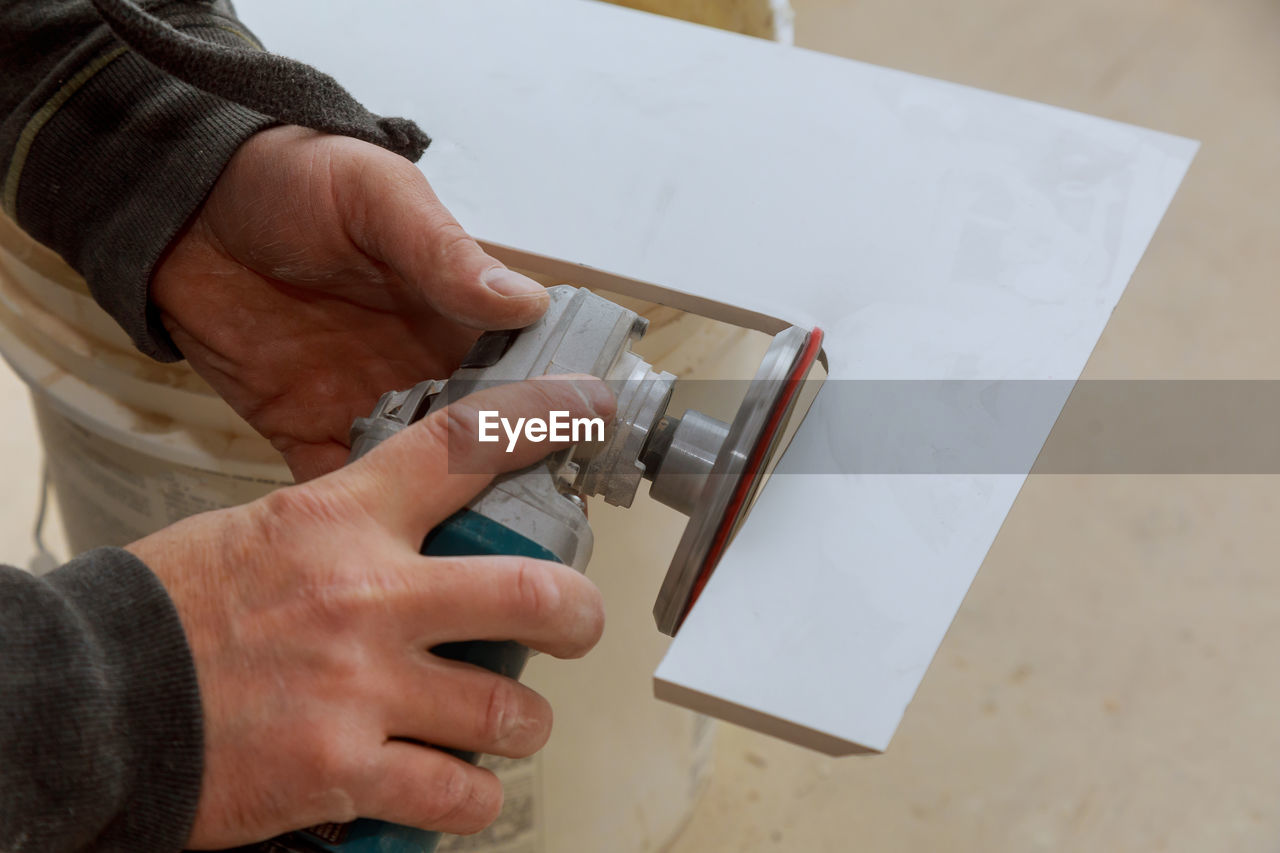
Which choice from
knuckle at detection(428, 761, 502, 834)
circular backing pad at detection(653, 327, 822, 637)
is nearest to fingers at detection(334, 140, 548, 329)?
circular backing pad at detection(653, 327, 822, 637)

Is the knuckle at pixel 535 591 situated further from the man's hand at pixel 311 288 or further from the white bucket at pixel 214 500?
the white bucket at pixel 214 500

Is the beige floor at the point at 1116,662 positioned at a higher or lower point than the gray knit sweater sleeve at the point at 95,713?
higher

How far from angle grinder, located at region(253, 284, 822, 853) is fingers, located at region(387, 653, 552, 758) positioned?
16mm

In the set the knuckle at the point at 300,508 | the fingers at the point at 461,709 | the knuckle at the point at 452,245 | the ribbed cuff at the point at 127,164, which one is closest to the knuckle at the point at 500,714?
the fingers at the point at 461,709

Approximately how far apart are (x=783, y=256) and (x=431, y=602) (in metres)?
0.30

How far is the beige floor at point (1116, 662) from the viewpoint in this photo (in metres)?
1.15

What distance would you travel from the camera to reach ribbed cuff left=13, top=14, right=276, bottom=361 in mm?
625

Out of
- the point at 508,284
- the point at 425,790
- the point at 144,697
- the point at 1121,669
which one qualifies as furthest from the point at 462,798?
the point at 1121,669

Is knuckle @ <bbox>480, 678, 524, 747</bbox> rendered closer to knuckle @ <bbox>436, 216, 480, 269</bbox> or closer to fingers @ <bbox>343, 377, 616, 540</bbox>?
fingers @ <bbox>343, 377, 616, 540</bbox>

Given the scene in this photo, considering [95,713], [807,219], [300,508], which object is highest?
[807,219]

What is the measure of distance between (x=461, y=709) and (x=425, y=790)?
41 millimetres

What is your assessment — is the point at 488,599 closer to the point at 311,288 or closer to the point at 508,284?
the point at 508,284

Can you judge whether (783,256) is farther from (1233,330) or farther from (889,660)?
(1233,330)

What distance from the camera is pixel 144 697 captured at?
438 mm
